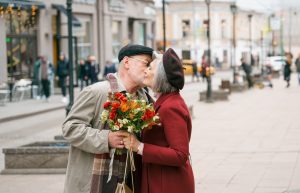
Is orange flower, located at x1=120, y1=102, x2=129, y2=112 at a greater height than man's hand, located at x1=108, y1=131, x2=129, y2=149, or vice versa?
orange flower, located at x1=120, y1=102, x2=129, y2=112

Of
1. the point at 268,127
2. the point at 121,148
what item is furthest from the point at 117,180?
the point at 268,127

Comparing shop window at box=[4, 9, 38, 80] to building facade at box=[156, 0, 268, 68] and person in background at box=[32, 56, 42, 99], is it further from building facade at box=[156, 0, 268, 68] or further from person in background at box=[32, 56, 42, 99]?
building facade at box=[156, 0, 268, 68]

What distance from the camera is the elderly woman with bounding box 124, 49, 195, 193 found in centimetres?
511

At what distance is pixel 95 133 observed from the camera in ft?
17.3

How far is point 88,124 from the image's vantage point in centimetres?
541

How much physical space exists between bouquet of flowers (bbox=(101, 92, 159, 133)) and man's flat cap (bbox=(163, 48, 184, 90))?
29 cm

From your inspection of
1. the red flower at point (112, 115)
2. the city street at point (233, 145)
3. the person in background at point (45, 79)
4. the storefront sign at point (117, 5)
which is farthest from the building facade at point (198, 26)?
the red flower at point (112, 115)

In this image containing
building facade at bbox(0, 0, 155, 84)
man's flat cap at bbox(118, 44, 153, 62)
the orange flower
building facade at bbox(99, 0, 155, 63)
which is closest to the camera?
the orange flower

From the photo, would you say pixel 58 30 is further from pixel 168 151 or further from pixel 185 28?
pixel 185 28

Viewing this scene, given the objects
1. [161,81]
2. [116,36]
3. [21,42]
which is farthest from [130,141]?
[116,36]

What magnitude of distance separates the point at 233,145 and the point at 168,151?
1084 centimetres

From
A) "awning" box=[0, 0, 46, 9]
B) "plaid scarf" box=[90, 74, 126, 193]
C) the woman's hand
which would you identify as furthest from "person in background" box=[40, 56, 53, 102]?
the woman's hand

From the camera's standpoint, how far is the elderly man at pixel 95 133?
5.24m

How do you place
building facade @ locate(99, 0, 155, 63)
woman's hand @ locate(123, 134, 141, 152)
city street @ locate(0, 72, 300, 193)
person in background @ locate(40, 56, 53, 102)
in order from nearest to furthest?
woman's hand @ locate(123, 134, 141, 152)
city street @ locate(0, 72, 300, 193)
person in background @ locate(40, 56, 53, 102)
building facade @ locate(99, 0, 155, 63)
